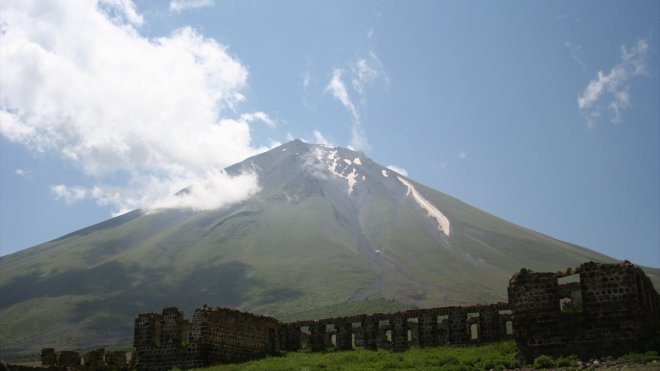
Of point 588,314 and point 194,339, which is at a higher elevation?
point 588,314

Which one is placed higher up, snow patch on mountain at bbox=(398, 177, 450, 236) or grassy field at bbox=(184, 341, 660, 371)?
snow patch on mountain at bbox=(398, 177, 450, 236)

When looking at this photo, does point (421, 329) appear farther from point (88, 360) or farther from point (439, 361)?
point (88, 360)

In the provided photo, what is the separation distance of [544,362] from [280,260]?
348 feet

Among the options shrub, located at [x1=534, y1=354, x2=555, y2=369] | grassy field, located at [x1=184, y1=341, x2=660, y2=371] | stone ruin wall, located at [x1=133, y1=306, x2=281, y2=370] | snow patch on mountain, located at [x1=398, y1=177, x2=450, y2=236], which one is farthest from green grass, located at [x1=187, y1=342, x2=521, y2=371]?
snow patch on mountain, located at [x1=398, y1=177, x2=450, y2=236]

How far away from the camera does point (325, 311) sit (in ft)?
303

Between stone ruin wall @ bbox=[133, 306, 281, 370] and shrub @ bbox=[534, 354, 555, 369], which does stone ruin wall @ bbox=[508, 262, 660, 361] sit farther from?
stone ruin wall @ bbox=[133, 306, 281, 370]

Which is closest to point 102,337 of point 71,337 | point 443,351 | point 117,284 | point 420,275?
point 71,337

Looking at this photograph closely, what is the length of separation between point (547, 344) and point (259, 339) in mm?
15831

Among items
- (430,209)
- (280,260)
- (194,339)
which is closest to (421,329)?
(194,339)

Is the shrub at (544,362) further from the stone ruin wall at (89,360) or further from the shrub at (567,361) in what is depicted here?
the stone ruin wall at (89,360)

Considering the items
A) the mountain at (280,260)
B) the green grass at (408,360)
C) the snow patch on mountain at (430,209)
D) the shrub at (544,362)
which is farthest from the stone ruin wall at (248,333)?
the snow patch on mountain at (430,209)

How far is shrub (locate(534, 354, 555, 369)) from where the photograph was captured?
23.6 m

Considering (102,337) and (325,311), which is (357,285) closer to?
(325,311)

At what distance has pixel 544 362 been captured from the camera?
23703 millimetres
